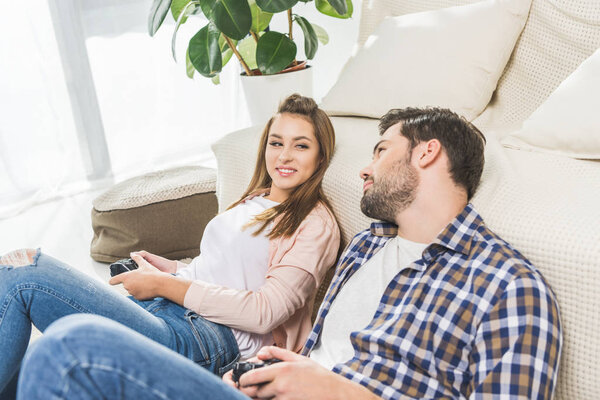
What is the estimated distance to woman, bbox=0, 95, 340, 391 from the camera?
1.22 metres

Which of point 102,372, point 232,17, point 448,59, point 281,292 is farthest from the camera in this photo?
point 232,17

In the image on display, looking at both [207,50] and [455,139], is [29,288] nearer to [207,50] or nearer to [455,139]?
[455,139]

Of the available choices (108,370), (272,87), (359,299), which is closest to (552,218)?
(359,299)

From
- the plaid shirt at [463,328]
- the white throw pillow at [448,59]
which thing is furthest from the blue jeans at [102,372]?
the white throw pillow at [448,59]

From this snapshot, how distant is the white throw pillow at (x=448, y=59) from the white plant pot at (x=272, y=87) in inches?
25.2

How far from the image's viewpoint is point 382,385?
1012mm

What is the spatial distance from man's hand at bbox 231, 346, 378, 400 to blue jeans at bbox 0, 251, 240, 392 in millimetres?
319

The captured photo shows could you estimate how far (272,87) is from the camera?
8.20 ft

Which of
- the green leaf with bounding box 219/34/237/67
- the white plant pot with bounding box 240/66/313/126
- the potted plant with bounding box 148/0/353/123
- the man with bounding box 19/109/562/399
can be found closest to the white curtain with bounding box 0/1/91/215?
the potted plant with bounding box 148/0/353/123

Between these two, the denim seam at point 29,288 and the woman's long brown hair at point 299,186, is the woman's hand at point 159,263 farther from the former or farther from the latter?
the denim seam at point 29,288

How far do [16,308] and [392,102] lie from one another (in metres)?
1.20

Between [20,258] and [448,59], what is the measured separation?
1287 mm

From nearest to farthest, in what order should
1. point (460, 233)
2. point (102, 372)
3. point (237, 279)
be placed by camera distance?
point (102, 372), point (460, 233), point (237, 279)

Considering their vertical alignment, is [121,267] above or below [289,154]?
below
